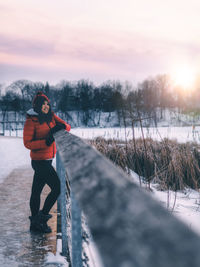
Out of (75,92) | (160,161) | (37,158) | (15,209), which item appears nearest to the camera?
(37,158)

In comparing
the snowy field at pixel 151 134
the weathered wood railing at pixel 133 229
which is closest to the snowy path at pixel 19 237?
the snowy field at pixel 151 134

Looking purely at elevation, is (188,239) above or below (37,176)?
above

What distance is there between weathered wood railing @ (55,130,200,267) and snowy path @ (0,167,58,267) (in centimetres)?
207

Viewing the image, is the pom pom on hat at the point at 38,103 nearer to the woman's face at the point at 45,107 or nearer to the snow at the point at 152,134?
the woman's face at the point at 45,107

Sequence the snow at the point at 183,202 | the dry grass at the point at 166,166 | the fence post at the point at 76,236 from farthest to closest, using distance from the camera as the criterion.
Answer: the dry grass at the point at 166,166 < the snow at the point at 183,202 < the fence post at the point at 76,236

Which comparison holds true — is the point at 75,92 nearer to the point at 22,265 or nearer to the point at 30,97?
the point at 30,97

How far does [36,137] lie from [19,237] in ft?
3.21

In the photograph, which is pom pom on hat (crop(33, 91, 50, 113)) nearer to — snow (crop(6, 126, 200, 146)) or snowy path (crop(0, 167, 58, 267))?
snowy path (crop(0, 167, 58, 267))

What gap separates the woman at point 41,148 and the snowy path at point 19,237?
0.16m

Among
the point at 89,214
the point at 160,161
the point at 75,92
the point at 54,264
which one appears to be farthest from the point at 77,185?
the point at 75,92

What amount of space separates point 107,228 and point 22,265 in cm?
217

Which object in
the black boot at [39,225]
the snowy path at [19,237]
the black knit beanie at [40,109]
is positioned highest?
the black knit beanie at [40,109]

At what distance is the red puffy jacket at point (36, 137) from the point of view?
2951 mm

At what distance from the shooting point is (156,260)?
0.36 meters
